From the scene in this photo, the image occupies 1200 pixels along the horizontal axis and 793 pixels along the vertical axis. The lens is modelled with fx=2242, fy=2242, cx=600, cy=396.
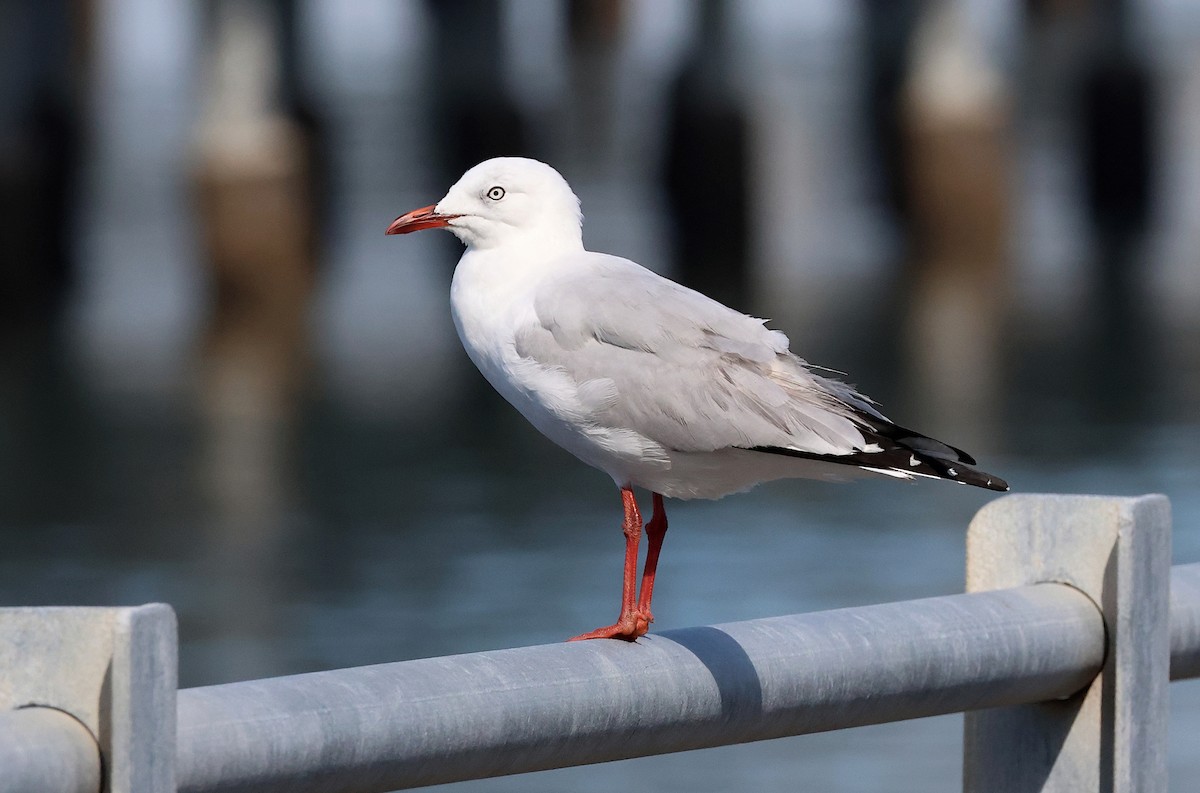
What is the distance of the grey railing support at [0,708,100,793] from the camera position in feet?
7.46

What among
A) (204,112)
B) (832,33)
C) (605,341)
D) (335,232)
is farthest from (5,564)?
(832,33)

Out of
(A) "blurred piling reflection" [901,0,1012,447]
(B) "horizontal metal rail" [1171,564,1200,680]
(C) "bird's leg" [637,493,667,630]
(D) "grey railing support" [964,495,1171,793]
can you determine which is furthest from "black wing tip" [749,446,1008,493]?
(A) "blurred piling reflection" [901,0,1012,447]

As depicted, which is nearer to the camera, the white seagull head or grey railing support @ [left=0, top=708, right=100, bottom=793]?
grey railing support @ [left=0, top=708, right=100, bottom=793]

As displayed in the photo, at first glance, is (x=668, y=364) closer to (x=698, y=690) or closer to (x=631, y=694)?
(x=698, y=690)

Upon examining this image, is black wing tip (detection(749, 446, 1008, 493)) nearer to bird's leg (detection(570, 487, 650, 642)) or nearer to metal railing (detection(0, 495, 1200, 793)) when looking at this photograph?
metal railing (detection(0, 495, 1200, 793))

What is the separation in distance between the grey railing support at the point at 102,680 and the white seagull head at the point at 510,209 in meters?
2.06

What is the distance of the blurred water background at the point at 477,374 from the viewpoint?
1498cm

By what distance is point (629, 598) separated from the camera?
401 centimetres

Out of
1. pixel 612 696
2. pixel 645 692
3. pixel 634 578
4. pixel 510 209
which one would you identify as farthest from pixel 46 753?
pixel 510 209

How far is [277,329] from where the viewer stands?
29625 mm

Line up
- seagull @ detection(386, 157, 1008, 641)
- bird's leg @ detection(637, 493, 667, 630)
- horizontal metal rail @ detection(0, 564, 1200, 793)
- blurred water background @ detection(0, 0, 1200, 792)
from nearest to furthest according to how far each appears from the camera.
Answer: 1. horizontal metal rail @ detection(0, 564, 1200, 793)
2. seagull @ detection(386, 157, 1008, 641)
3. bird's leg @ detection(637, 493, 667, 630)
4. blurred water background @ detection(0, 0, 1200, 792)

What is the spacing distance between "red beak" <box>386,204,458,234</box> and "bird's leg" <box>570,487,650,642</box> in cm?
66

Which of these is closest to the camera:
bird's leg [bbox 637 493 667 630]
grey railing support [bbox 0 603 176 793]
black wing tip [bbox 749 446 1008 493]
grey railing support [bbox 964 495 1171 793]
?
grey railing support [bbox 0 603 176 793]

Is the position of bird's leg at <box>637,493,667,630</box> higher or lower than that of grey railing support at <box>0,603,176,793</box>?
lower
